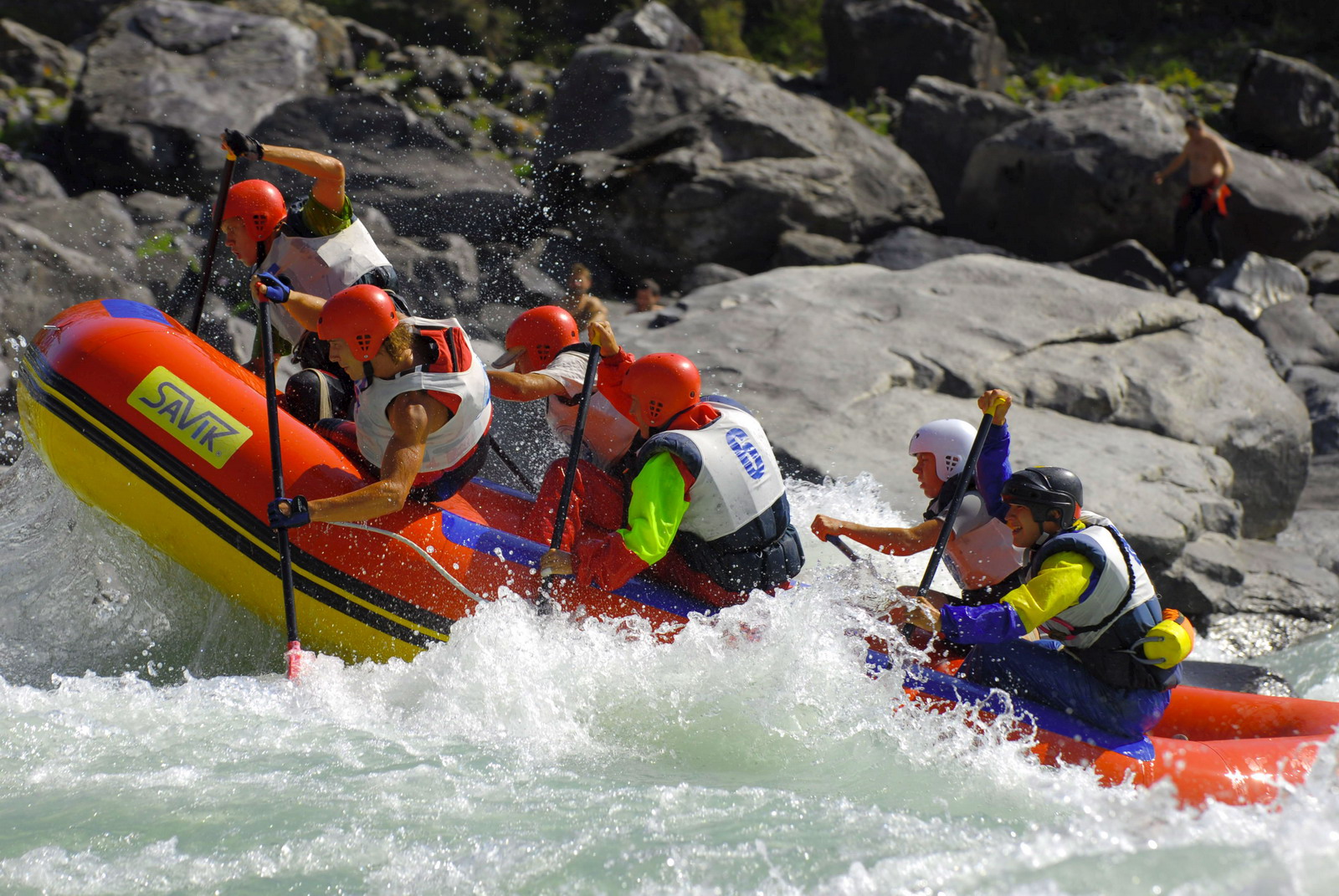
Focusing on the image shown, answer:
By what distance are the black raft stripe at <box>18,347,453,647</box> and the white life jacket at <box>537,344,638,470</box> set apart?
1096 millimetres

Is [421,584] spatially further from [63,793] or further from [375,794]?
[63,793]

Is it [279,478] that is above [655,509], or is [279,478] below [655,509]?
below

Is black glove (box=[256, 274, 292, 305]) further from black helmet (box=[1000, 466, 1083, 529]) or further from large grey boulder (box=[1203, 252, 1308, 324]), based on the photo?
large grey boulder (box=[1203, 252, 1308, 324])

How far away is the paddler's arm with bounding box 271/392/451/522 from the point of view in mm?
4270

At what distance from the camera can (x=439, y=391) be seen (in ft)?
14.3

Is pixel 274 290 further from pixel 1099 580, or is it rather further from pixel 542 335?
pixel 1099 580

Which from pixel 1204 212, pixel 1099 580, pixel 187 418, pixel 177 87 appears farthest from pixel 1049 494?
pixel 177 87

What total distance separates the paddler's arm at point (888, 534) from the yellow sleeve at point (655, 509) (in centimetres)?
94

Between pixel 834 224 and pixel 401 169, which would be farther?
pixel 834 224

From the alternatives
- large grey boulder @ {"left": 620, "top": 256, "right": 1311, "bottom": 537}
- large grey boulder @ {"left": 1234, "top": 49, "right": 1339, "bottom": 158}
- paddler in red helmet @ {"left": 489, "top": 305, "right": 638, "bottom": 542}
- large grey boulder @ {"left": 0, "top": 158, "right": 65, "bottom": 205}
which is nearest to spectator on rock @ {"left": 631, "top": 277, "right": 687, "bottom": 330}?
large grey boulder @ {"left": 620, "top": 256, "right": 1311, "bottom": 537}

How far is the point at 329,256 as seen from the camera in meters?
5.38

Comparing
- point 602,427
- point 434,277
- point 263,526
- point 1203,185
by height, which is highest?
point 602,427

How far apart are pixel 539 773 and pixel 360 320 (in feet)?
5.47

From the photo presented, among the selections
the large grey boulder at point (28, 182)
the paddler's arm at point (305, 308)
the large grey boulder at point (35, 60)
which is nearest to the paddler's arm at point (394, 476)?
the paddler's arm at point (305, 308)
